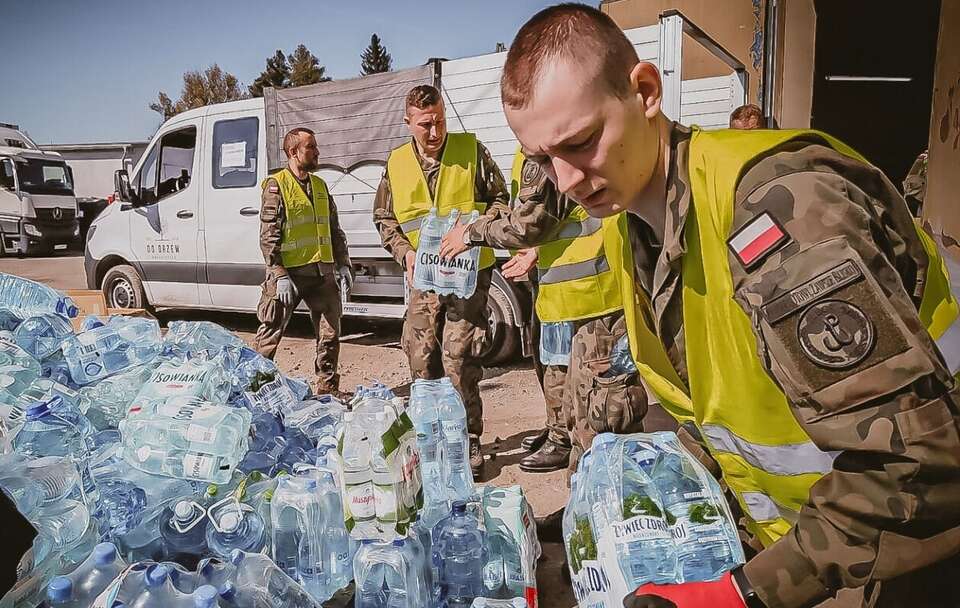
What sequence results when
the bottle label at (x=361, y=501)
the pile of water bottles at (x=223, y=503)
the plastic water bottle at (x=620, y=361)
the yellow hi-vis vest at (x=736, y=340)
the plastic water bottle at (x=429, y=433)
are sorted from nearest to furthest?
1. the yellow hi-vis vest at (x=736, y=340)
2. the pile of water bottles at (x=223, y=503)
3. the bottle label at (x=361, y=501)
4. the plastic water bottle at (x=620, y=361)
5. the plastic water bottle at (x=429, y=433)

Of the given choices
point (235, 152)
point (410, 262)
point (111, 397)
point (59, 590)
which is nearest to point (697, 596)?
point (59, 590)

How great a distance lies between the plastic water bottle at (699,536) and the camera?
1677 millimetres

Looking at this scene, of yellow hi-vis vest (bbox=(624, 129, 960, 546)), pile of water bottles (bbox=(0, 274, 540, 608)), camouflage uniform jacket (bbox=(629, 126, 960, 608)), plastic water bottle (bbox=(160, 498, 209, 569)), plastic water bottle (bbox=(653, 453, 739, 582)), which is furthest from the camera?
plastic water bottle (bbox=(160, 498, 209, 569))

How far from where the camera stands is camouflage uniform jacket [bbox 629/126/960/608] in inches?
34.7

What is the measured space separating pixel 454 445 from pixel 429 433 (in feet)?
0.49

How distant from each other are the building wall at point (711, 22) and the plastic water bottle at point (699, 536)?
8.27m

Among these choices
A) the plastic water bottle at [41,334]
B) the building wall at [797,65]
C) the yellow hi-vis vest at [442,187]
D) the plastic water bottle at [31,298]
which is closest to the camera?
the plastic water bottle at [41,334]

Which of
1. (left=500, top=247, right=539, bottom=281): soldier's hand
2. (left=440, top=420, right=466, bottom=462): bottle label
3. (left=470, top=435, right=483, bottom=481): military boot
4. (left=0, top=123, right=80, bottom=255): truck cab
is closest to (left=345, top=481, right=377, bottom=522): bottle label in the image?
(left=440, top=420, right=466, bottom=462): bottle label

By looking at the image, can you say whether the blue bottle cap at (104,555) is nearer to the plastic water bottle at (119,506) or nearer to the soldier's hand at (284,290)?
the plastic water bottle at (119,506)

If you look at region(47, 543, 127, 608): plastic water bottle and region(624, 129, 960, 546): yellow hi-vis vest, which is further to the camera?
region(47, 543, 127, 608): plastic water bottle

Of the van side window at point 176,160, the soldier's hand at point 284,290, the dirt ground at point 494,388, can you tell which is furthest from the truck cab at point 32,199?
the soldier's hand at point 284,290

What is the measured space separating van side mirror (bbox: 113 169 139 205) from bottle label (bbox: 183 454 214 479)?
6.30 m

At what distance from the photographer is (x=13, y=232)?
61.3 feet

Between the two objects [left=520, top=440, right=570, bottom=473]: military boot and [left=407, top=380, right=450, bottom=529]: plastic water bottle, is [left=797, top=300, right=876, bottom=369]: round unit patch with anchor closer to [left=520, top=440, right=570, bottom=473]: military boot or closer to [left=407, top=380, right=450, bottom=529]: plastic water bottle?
[left=407, top=380, right=450, bottom=529]: plastic water bottle
